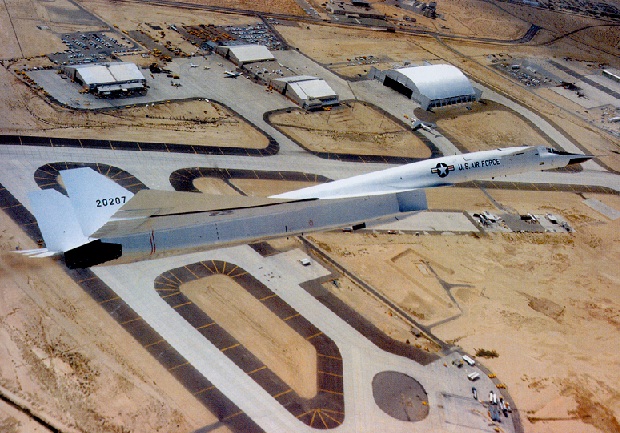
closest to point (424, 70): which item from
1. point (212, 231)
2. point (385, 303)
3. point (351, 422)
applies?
point (385, 303)

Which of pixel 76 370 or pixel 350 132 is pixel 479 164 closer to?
pixel 350 132

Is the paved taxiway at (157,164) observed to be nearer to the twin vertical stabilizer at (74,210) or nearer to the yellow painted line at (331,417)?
the twin vertical stabilizer at (74,210)

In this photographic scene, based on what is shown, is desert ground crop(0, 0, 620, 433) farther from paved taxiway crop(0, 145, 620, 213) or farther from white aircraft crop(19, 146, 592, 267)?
white aircraft crop(19, 146, 592, 267)

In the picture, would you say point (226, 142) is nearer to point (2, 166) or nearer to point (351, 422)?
point (2, 166)

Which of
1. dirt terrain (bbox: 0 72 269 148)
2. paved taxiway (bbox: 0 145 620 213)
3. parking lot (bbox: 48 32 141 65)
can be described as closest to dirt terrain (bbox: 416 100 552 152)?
paved taxiway (bbox: 0 145 620 213)

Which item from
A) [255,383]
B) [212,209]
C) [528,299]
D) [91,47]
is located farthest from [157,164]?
[91,47]

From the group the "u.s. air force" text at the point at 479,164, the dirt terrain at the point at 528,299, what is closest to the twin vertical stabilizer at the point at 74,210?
the dirt terrain at the point at 528,299

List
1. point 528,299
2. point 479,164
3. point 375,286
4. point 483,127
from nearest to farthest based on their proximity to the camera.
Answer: point 375,286 → point 528,299 → point 479,164 → point 483,127
